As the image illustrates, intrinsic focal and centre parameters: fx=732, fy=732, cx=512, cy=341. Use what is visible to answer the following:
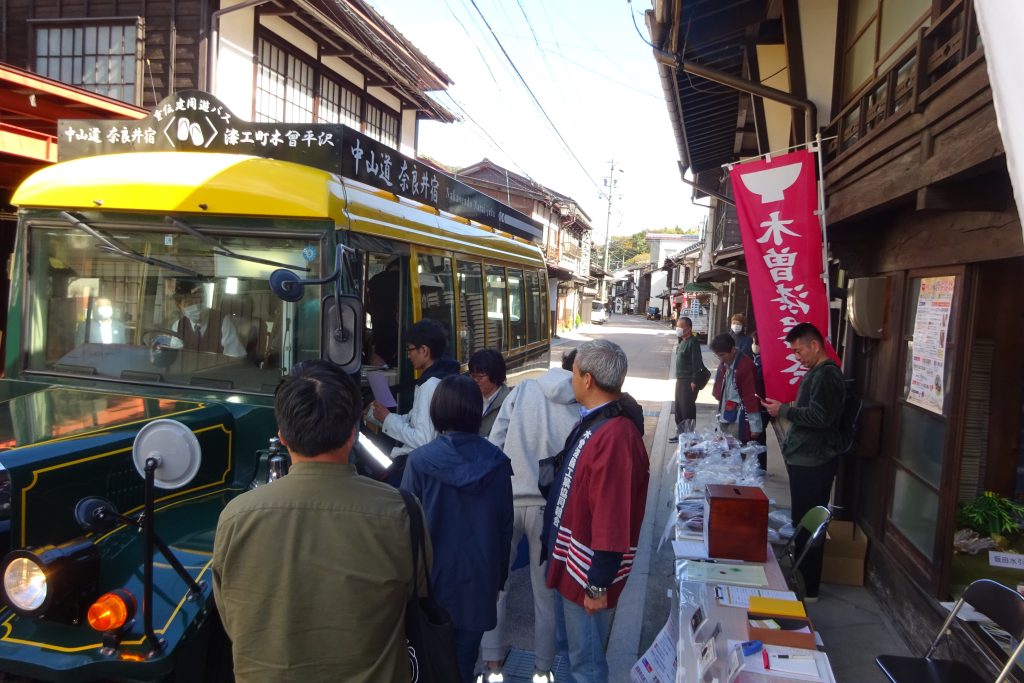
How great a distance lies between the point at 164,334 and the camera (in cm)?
400

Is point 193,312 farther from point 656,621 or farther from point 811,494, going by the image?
point 811,494

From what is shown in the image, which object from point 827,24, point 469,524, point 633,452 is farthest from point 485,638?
point 827,24

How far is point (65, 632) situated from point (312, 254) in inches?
78.0

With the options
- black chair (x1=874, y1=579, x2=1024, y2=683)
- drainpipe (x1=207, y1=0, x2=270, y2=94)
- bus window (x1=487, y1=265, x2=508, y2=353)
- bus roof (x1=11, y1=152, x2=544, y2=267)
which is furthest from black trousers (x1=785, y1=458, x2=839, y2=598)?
drainpipe (x1=207, y1=0, x2=270, y2=94)

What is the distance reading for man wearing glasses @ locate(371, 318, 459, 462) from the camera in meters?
4.04

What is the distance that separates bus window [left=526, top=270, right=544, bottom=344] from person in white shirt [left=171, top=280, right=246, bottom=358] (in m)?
Answer: 5.22

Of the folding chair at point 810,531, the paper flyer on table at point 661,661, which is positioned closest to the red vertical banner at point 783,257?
the folding chair at point 810,531

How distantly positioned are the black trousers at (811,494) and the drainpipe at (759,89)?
360 cm

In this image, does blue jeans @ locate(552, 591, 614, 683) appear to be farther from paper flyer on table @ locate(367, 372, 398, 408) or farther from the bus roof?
the bus roof

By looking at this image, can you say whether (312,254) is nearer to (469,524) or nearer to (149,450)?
(149,450)

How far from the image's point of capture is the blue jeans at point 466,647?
3.28m

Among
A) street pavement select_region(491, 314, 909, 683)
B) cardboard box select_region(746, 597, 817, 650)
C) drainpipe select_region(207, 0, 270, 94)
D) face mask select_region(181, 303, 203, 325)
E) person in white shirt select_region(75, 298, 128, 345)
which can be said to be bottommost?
street pavement select_region(491, 314, 909, 683)

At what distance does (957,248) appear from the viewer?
171 inches

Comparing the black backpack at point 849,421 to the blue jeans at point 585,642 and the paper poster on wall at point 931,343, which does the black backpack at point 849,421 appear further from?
the blue jeans at point 585,642
